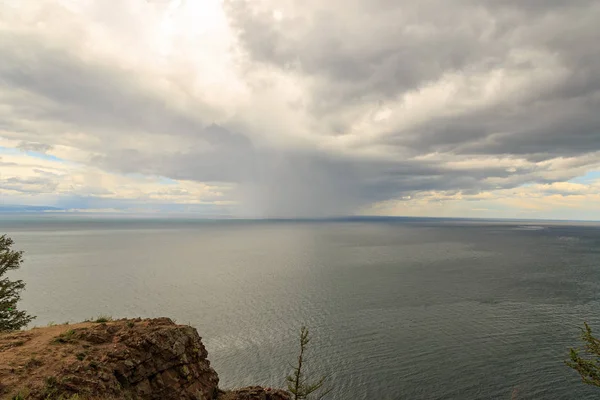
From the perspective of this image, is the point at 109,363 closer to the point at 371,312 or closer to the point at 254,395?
the point at 254,395

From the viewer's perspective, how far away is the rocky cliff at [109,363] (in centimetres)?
1753

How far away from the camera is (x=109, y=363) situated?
20000 millimetres

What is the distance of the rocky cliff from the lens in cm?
1753

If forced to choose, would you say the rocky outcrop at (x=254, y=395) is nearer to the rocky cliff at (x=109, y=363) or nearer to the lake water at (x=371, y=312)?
the rocky cliff at (x=109, y=363)

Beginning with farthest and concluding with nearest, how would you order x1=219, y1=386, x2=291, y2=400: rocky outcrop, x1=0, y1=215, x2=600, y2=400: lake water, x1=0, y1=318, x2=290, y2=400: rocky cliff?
x1=0, y1=215, x2=600, y2=400: lake water → x1=219, y1=386, x2=291, y2=400: rocky outcrop → x1=0, y1=318, x2=290, y2=400: rocky cliff

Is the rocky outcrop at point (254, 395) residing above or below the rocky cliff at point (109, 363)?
below

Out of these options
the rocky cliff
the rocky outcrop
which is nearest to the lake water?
the rocky outcrop

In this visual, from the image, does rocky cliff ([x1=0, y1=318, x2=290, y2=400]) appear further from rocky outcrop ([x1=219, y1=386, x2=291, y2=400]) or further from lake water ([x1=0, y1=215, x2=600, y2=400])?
lake water ([x1=0, y1=215, x2=600, y2=400])

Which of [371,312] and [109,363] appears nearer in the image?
[109,363]

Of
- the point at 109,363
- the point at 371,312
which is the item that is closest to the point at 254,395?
the point at 109,363

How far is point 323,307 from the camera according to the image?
262ft

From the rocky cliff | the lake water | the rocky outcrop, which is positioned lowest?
the lake water

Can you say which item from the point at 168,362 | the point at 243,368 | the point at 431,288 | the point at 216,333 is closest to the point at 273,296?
the point at 216,333

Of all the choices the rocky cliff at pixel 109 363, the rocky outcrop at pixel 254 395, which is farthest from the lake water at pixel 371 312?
the rocky cliff at pixel 109 363
